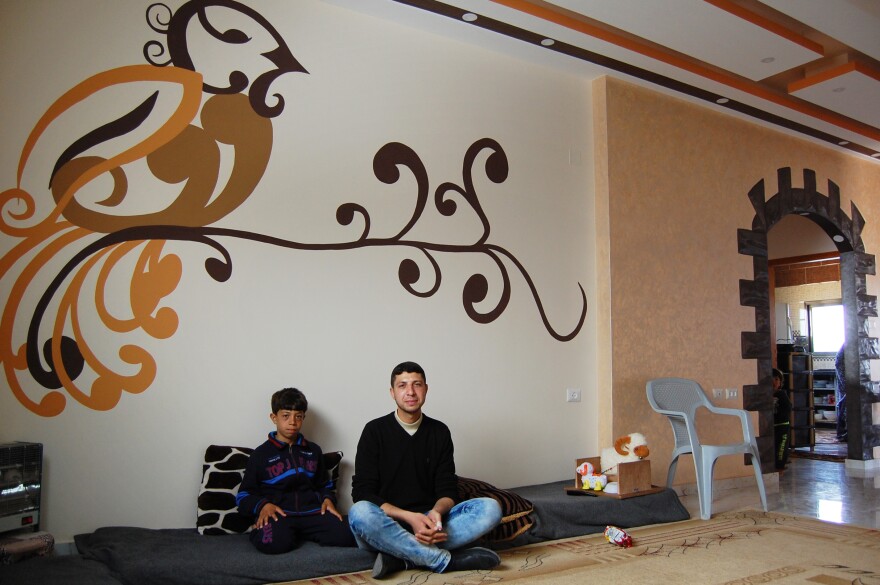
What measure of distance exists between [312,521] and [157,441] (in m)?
0.87

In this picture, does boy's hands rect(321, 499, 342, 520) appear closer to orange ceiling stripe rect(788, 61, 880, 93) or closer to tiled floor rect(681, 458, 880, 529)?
tiled floor rect(681, 458, 880, 529)

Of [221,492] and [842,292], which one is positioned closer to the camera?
[221,492]

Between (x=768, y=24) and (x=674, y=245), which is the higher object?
(x=768, y=24)

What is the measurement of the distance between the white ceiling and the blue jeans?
2.91 m

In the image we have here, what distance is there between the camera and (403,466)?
3451 mm

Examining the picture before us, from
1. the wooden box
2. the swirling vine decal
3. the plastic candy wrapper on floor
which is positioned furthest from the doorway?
the swirling vine decal

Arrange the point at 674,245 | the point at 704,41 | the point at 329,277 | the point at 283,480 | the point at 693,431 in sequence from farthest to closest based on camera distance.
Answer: the point at 674,245
the point at 704,41
the point at 693,431
the point at 329,277
the point at 283,480

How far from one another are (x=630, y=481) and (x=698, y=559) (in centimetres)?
91

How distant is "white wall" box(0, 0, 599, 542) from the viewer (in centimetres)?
338

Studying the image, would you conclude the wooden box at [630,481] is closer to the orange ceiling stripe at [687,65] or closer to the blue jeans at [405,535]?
the blue jeans at [405,535]

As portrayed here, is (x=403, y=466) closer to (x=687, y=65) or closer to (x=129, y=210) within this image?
(x=129, y=210)

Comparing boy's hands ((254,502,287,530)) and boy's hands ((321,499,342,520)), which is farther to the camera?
boy's hands ((321,499,342,520))

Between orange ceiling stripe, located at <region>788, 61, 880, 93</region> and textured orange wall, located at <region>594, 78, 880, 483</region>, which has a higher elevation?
orange ceiling stripe, located at <region>788, 61, 880, 93</region>

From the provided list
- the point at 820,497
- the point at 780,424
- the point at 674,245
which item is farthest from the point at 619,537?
the point at 780,424
